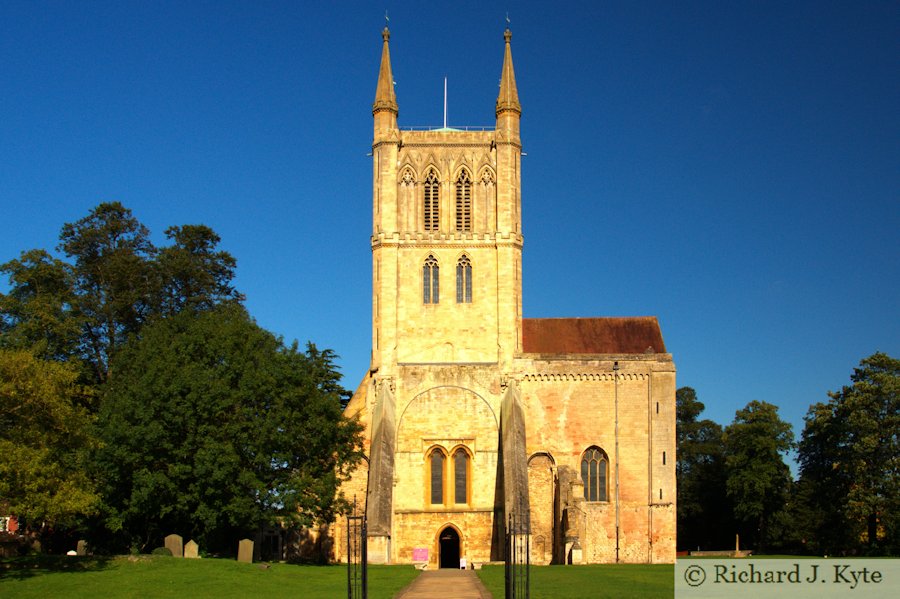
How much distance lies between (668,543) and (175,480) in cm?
2252

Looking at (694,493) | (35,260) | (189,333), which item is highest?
(35,260)

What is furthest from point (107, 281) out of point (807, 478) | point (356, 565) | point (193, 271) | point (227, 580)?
point (807, 478)

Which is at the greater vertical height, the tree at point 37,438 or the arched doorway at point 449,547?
the tree at point 37,438

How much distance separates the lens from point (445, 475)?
4791 centimetres

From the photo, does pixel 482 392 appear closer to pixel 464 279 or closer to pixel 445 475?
pixel 445 475

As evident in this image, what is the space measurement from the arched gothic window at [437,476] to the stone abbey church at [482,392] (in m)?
0.06

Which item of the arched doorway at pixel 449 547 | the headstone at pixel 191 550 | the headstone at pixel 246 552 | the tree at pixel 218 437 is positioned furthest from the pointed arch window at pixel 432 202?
the headstone at pixel 191 550

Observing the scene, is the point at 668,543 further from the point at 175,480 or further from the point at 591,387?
the point at 175,480

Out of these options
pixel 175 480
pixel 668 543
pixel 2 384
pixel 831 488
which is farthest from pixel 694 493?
pixel 2 384

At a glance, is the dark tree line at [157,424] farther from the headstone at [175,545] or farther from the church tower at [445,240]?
the church tower at [445,240]

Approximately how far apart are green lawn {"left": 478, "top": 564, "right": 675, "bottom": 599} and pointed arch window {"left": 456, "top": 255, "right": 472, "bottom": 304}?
13290mm

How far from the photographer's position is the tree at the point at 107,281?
51.4m

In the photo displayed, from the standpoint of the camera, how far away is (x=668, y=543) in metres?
47.8

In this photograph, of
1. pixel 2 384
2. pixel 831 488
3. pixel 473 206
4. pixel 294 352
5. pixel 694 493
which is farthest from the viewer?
pixel 694 493
